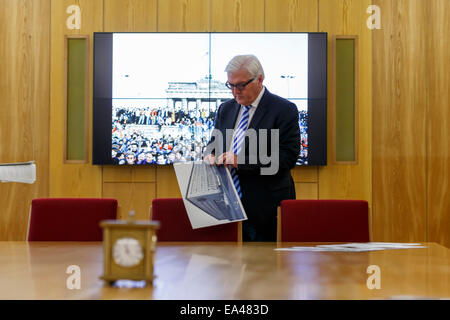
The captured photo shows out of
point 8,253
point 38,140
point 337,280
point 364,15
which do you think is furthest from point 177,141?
point 337,280

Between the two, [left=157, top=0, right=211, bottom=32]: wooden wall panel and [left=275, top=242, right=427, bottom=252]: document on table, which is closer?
[left=275, top=242, right=427, bottom=252]: document on table

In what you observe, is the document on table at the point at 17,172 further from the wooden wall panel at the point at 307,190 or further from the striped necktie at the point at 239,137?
the wooden wall panel at the point at 307,190

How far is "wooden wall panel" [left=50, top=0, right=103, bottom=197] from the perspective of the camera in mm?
5504

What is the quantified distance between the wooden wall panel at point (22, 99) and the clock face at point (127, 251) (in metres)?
4.48

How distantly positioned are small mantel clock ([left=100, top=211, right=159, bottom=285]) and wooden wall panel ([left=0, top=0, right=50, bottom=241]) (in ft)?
14.7

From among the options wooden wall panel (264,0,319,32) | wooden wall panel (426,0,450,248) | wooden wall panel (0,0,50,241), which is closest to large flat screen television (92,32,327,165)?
wooden wall panel (264,0,319,32)

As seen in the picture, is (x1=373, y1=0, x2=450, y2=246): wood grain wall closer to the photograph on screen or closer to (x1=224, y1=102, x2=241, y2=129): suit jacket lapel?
the photograph on screen

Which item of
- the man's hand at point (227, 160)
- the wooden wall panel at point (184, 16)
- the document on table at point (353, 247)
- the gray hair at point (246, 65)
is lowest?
the document on table at point (353, 247)

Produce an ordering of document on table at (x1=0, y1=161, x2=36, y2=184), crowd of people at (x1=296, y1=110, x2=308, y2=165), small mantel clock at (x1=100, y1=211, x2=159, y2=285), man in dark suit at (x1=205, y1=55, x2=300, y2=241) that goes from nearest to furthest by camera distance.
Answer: small mantel clock at (x1=100, y1=211, x2=159, y2=285) < document on table at (x1=0, y1=161, x2=36, y2=184) < man in dark suit at (x1=205, y1=55, x2=300, y2=241) < crowd of people at (x1=296, y1=110, x2=308, y2=165)

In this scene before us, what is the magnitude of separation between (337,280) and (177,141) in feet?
13.2

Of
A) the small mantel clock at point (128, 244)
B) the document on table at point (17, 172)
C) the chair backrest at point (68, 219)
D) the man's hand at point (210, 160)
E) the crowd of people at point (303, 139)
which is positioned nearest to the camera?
the small mantel clock at point (128, 244)

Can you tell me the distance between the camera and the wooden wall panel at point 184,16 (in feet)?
18.1

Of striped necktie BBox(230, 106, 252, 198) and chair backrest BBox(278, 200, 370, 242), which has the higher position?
striped necktie BBox(230, 106, 252, 198)

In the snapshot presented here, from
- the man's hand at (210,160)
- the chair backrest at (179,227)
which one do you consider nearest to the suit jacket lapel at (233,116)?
the man's hand at (210,160)
